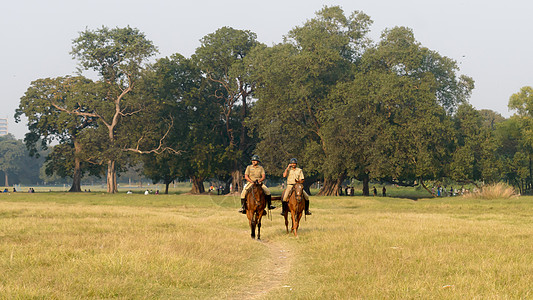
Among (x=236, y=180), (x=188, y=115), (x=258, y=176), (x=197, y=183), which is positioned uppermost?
(x=188, y=115)

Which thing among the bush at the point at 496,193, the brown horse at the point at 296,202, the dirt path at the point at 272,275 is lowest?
the dirt path at the point at 272,275

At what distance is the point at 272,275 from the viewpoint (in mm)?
11477

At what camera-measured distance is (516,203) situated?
A: 36.6 meters

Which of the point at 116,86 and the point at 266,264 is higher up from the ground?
the point at 116,86

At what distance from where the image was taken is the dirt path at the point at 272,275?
9562 mm

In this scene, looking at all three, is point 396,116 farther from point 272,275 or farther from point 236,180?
point 272,275

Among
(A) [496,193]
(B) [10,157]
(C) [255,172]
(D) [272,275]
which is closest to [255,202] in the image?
(C) [255,172]

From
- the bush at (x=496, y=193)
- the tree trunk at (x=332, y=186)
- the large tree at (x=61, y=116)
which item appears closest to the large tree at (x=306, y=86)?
the tree trunk at (x=332, y=186)

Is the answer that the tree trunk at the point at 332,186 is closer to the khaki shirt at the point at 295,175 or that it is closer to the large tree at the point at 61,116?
the large tree at the point at 61,116

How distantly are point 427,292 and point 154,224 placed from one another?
47.7ft

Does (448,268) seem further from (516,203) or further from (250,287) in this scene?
(516,203)

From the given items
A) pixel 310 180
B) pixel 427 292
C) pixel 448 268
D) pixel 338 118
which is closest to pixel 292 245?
pixel 448 268

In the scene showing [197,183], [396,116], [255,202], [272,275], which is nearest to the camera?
[272,275]

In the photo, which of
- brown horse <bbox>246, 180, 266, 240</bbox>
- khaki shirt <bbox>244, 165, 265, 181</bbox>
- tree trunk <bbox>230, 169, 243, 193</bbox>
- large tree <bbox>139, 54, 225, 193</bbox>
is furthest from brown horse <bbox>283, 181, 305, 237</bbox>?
tree trunk <bbox>230, 169, 243, 193</bbox>
